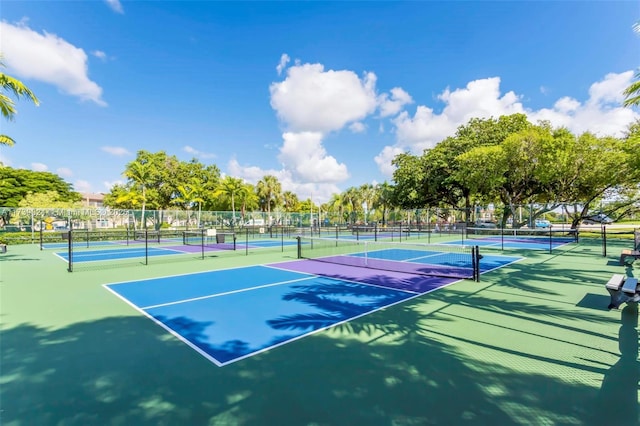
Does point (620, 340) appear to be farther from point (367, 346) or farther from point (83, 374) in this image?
point (83, 374)

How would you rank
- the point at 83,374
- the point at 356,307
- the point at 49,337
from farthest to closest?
1. the point at 356,307
2. the point at 49,337
3. the point at 83,374

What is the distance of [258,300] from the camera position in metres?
7.23

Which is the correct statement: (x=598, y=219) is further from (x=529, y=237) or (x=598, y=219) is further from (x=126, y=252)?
(x=126, y=252)

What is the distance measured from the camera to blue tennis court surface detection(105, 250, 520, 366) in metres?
5.01

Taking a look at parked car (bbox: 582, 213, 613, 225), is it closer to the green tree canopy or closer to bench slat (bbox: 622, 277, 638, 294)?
bench slat (bbox: 622, 277, 638, 294)

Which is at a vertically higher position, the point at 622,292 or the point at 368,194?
the point at 368,194

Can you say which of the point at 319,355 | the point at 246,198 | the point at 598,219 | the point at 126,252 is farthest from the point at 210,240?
the point at 598,219

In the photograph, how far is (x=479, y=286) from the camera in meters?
8.47

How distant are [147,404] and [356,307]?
420 cm

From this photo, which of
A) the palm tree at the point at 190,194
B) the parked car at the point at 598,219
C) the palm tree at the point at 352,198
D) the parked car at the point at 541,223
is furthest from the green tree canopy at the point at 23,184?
the parked car at the point at 598,219

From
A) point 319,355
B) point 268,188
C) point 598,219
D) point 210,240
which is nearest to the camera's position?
point 319,355

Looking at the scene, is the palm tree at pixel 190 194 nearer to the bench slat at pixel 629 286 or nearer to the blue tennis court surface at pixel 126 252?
the blue tennis court surface at pixel 126 252

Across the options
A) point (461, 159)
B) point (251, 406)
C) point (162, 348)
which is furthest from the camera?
point (461, 159)

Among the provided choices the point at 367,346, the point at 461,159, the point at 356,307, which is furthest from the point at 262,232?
the point at 367,346
